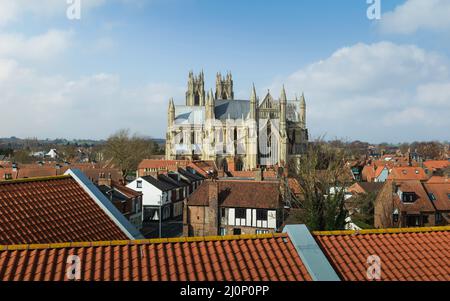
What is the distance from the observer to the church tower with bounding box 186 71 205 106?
369 ft

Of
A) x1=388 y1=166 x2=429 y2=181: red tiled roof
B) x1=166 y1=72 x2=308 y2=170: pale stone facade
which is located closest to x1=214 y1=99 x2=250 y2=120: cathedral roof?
x1=166 y1=72 x2=308 y2=170: pale stone facade

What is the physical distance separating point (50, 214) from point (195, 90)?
4084 inches

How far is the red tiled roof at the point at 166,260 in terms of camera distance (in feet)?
22.6

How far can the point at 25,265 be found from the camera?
7039mm

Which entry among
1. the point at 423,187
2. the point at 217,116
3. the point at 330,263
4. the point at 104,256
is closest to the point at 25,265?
the point at 104,256

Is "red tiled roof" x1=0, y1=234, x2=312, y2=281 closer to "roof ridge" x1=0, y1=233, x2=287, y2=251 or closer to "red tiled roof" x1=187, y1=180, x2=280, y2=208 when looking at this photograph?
"roof ridge" x1=0, y1=233, x2=287, y2=251

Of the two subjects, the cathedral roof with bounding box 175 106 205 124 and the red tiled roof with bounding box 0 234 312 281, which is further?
the cathedral roof with bounding box 175 106 205 124

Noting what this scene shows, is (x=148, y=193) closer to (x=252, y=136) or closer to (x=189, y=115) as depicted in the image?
(x=252, y=136)

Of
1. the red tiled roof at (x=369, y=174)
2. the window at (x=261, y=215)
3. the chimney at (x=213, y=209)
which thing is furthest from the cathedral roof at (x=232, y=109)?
the window at (x=261, y=215)

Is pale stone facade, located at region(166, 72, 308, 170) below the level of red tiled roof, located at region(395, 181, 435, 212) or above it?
above

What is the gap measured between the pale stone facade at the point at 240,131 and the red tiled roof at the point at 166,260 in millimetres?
73939

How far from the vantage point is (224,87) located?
387ft

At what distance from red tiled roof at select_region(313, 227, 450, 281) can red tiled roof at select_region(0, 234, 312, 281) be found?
37.4 inches
